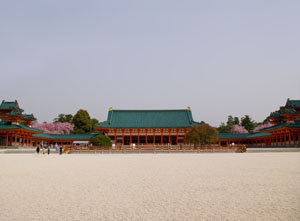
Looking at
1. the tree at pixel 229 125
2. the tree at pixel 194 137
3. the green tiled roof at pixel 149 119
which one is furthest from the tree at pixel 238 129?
the tree at pixel 194 137

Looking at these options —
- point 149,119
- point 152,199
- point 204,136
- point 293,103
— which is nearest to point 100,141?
point 204,136

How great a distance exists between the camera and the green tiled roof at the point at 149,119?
5615cm

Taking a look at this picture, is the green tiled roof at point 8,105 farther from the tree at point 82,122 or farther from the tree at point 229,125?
the tree at point 229,125

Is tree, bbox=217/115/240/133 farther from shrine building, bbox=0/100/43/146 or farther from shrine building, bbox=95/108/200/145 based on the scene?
shrine building, bbox=0/100/43/146

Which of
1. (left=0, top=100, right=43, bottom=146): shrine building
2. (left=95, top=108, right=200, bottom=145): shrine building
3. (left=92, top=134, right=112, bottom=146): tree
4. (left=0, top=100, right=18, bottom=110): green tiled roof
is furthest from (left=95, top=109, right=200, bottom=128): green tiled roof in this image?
(left=0, top=100, right=18, bottom=110): green tiled roof

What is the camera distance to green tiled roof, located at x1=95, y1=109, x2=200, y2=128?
56147 mm

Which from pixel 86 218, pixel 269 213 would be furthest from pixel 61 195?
pixel 269 213

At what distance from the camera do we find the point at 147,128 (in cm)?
5512

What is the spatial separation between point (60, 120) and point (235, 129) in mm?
54848

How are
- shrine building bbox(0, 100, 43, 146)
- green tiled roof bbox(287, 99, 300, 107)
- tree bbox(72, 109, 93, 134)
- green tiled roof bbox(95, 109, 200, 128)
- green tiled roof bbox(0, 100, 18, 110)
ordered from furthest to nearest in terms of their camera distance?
1. tree bbox(72, 109, 93, 134)
2. green tiled roof bbox(95, 109, 200, 128)
3. green tiled roof bbox(0, 100, 18, 110)
4. green tiled roof bbox(287, 99, 300, 107)
5. shrine building bbox(0, 100, 43, 146)

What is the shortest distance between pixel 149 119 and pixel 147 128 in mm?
4944

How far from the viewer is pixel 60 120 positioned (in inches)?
3378

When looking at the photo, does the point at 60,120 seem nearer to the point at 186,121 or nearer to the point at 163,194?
the point at 186,121

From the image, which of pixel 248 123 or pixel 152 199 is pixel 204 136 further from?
pixel 248 123
